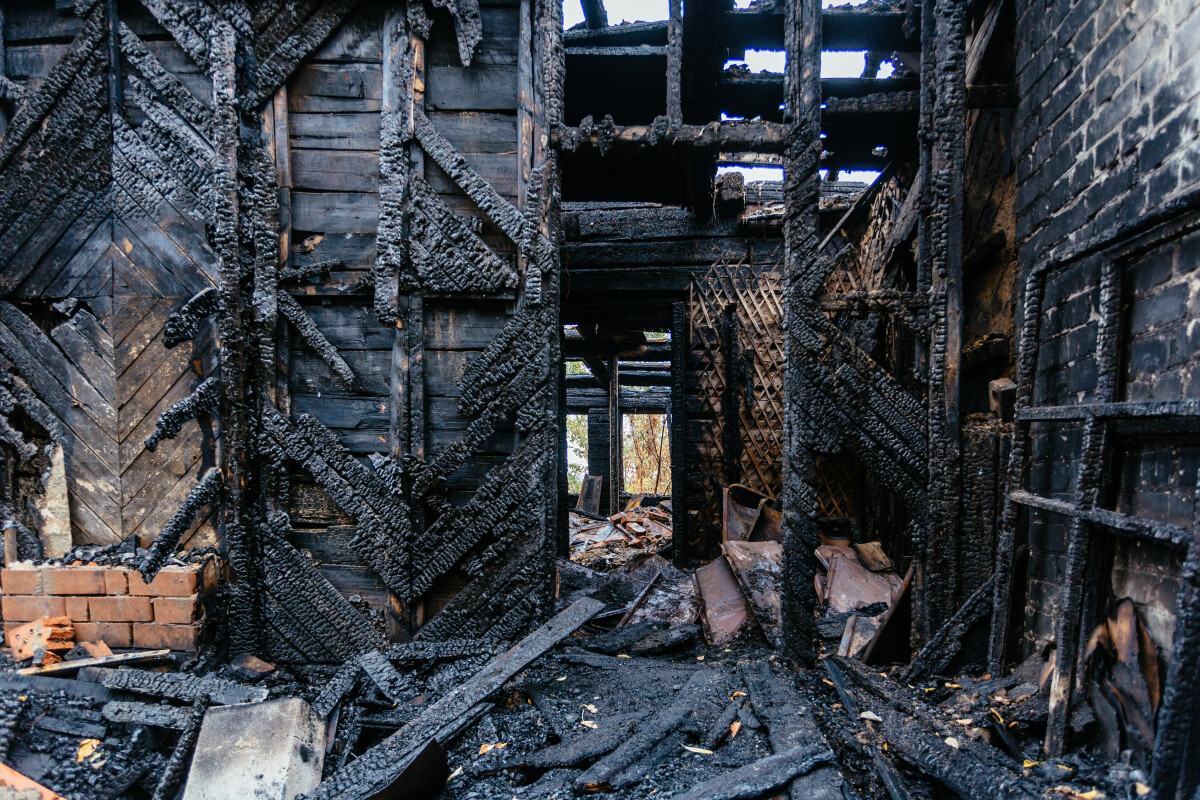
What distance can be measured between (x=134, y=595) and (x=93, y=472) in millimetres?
813

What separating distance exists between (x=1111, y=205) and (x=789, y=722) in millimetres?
2645

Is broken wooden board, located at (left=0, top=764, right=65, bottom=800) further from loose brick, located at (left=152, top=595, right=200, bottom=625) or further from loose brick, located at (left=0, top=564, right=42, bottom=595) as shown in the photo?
loose brick, located at (left=0, top=564, right=42, bottom=595)

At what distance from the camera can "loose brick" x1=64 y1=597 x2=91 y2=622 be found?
3.34 metres

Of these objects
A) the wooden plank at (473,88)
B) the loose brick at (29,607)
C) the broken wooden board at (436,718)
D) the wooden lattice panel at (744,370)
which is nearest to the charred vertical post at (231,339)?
the loose brick at (29,607)

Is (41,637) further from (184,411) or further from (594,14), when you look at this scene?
(594,14)

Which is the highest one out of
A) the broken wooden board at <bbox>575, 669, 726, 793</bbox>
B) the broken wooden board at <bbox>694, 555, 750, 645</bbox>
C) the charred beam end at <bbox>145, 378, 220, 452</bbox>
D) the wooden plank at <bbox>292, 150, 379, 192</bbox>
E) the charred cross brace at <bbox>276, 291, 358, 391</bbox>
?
the wooden plank at <bbox>292, 150, 379, 192</bbox>

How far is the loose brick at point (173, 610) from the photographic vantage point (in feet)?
11.0

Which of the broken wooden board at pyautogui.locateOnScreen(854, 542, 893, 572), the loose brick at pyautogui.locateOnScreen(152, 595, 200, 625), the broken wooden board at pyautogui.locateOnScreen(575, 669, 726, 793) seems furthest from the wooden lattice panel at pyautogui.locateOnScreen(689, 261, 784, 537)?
the loose brick at pyautogui.locateOnScreen(152, 595, 200, 625)

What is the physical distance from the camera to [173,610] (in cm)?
334

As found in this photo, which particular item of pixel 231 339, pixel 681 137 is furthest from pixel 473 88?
pixel 231 339

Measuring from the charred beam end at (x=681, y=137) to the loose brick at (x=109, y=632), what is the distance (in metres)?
3.85

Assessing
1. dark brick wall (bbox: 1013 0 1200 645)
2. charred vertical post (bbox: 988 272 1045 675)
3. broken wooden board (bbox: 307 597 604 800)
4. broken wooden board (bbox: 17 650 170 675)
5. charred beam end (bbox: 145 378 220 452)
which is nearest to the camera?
dark brick wall (bbox: 1013 0 1200 645)

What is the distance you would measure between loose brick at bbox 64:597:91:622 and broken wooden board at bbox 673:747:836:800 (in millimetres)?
3467

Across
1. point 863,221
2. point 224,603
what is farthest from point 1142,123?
point 224,603
